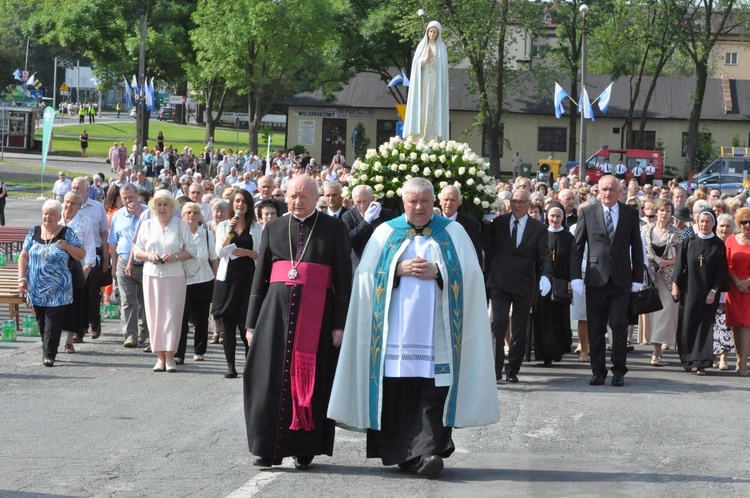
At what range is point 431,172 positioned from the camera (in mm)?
13703

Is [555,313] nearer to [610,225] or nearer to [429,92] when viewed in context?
[610,225]

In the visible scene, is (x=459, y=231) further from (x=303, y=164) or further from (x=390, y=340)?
(x=303, y=164)

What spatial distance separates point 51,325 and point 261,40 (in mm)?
49682

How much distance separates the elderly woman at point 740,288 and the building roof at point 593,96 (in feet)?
187

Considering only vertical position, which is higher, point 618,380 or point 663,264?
point 663,264

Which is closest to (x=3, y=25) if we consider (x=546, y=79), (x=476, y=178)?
(x=546, y=79)

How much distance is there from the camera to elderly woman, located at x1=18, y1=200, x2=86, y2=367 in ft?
41.5

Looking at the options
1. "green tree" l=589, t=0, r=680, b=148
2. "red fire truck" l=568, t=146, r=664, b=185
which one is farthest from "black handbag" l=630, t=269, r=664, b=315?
"green tree" l=589, t=0, r=680, b=148

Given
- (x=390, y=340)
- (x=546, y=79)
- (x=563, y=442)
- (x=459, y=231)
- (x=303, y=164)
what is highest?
(x=546, y=79)

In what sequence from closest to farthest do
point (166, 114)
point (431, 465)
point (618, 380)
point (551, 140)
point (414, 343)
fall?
1. point (431, 465)
2. point (414, 343)
3. point (618, 380)
4. point (551, 140)
5. point (166, 114)

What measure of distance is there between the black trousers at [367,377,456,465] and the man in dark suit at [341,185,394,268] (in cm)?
345

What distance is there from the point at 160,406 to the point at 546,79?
52.4m

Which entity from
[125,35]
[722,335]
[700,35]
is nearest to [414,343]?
[722,335]

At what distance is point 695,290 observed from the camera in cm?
1356
